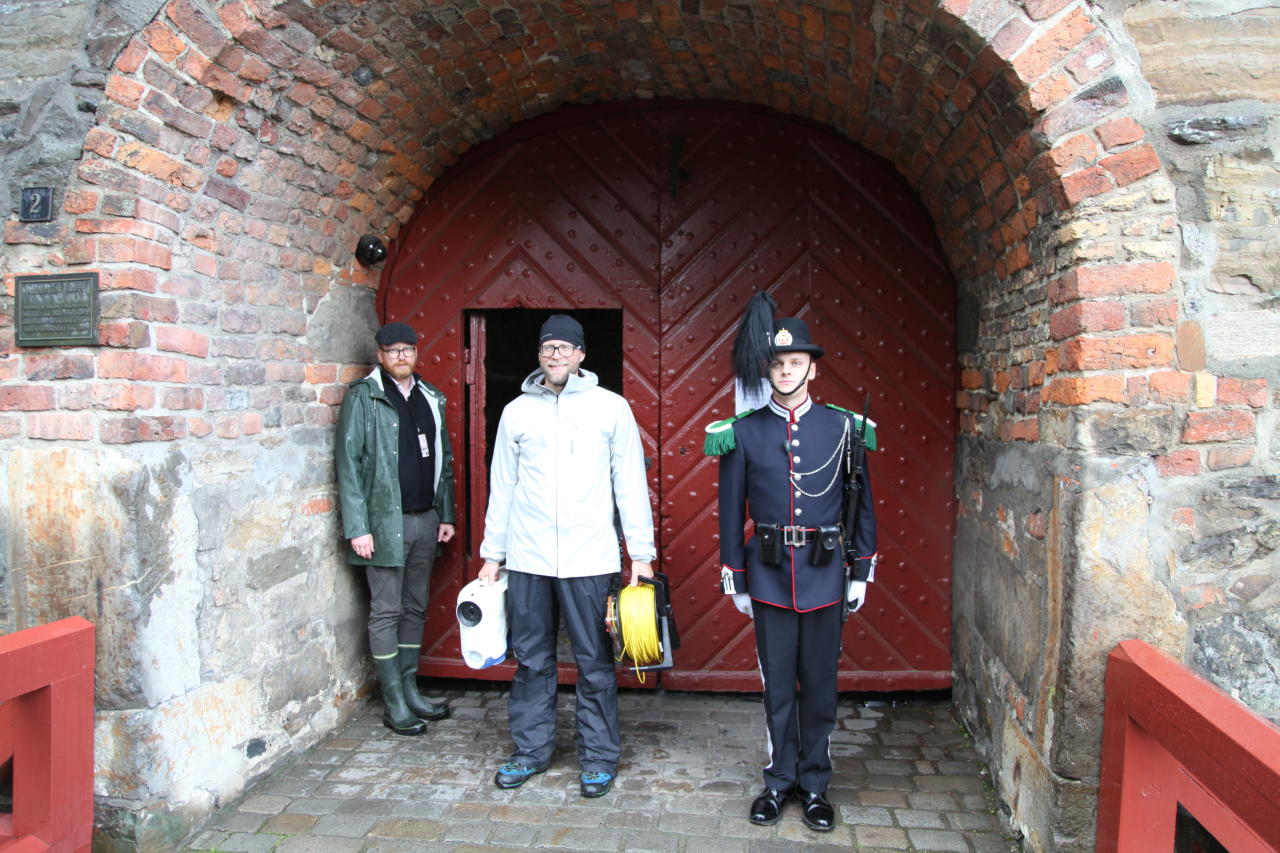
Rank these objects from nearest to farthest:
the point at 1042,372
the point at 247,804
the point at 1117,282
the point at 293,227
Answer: the point at 1117,282, the point at 1042,372, the point at 247,804, the point at 293,227

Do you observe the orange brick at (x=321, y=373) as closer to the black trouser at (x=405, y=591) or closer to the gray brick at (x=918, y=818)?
the black trouser at (x=405, y=591)

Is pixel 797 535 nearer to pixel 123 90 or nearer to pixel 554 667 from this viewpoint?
pixel 554 667

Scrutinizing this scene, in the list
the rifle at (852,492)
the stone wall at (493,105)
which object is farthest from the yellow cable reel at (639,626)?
the stone wall at (493,105)

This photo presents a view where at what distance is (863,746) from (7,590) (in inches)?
129

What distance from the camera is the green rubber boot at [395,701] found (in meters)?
3.79

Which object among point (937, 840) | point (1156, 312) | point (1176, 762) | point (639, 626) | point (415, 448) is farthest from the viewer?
point (415, 448)

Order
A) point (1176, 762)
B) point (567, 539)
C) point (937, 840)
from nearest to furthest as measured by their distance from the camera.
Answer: point (1176, 762) < point (937, 840) < point (567, 539)

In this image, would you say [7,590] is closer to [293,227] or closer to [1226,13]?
[293,227]

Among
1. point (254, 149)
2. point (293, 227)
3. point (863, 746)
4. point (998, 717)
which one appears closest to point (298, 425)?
point (293, 227)

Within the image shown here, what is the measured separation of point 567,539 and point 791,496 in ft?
2.85

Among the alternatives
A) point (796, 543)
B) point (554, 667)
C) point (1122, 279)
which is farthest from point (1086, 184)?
point (554, 667)

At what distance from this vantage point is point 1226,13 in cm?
255

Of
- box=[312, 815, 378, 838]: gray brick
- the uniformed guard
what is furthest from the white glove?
box=[312, 815, 378, 838]: gray brick

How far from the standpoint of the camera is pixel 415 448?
3.86 meters
